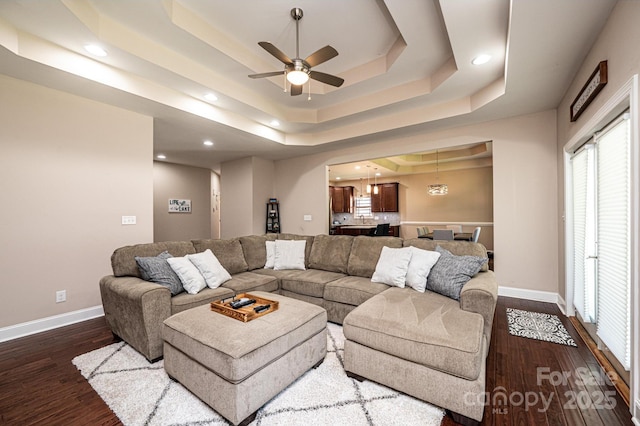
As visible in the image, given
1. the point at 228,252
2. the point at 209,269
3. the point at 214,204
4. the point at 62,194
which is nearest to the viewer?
the point at 209,269

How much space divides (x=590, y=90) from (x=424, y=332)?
2.55 metres

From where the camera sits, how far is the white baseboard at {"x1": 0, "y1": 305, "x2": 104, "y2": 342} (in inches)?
112

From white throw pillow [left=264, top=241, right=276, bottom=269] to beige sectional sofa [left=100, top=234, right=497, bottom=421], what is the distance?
0.25 ft

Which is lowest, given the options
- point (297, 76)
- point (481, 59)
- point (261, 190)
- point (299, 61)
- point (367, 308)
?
point (367, 308)

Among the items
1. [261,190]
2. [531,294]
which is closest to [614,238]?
[531,294]

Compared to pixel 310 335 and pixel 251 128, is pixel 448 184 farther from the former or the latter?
pixel 310 335

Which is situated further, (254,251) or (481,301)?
(254,251)

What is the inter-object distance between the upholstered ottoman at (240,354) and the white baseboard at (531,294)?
336cm

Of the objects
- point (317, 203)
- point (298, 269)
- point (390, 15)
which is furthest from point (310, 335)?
point (317, 203)

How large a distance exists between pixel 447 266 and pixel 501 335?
0.95 metres

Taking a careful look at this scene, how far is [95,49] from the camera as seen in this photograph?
2.69 metres

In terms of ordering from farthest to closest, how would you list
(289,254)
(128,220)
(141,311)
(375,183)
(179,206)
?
1. (375,183)
2. (179,206)
3. (289,254)
4. (128,220)
5. (141,311)

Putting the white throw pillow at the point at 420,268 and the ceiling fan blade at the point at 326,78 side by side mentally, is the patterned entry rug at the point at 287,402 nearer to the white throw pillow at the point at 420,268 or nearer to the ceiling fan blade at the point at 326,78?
the white throw pillow at the point at 420,268

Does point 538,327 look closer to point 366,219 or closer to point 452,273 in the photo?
point 452,273
